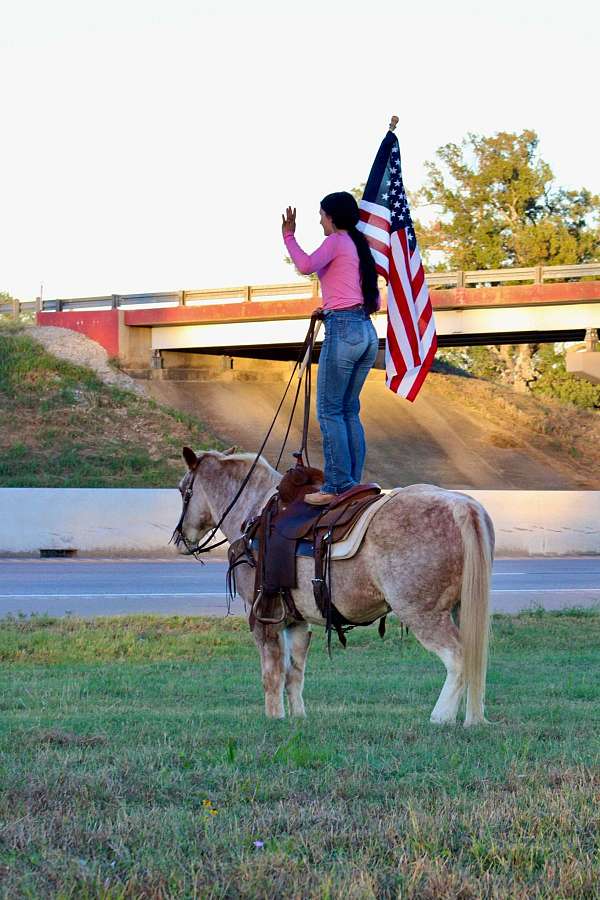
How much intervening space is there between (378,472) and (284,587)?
3460 centimetres

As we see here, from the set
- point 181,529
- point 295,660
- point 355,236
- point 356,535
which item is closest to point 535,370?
point 181,529

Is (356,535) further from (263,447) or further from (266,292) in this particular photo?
(266,292)

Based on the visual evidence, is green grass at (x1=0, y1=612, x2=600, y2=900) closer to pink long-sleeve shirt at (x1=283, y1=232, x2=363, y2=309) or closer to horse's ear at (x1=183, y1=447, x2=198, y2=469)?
horse's ear at (x1=183, y1=447, x2=198, y2=469)

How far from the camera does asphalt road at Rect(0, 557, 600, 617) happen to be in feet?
55.5

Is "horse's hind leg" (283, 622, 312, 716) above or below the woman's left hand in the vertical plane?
below

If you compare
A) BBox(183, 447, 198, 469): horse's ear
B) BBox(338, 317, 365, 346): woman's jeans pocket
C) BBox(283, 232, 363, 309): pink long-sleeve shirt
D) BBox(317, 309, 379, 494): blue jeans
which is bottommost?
BBox(183, 447, 198, 469): horse's ear

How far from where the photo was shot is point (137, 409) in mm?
41812

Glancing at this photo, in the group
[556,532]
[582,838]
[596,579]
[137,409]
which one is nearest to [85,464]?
[137,409]

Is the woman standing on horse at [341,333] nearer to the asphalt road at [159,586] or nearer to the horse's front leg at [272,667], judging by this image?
the horse's front leg at [272,667]

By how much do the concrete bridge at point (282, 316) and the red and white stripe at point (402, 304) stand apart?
29.2 meters

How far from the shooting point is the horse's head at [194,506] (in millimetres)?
9188

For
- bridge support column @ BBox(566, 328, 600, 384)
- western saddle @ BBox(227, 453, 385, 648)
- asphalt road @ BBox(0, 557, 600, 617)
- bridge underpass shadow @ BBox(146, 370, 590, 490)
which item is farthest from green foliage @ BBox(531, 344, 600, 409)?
western saddle @ BBox(227, 453, 385, 648)

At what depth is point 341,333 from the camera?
26.5 feet

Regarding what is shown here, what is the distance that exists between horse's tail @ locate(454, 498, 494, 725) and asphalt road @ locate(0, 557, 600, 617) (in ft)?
30.8
